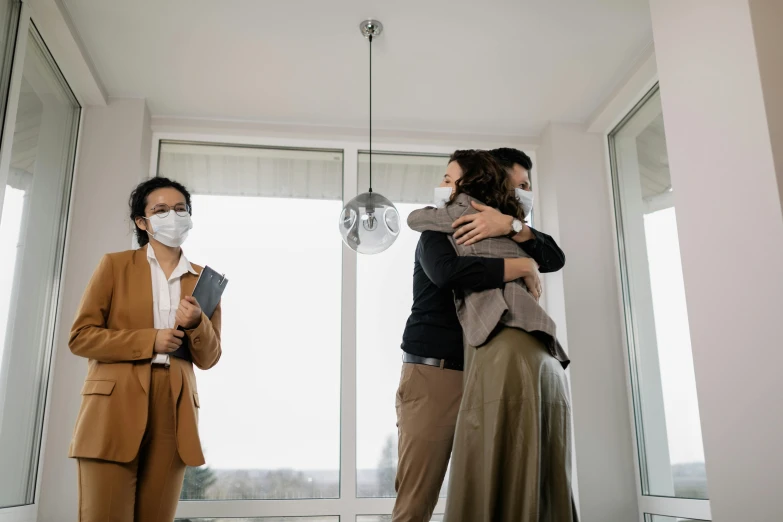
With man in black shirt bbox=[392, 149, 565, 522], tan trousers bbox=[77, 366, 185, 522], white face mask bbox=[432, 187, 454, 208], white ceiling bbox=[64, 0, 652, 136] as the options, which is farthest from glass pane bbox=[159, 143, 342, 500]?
white face mask bbox=[432, 187, 454, 208]

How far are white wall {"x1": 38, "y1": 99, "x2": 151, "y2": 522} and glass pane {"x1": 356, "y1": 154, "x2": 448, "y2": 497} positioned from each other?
1200 mm

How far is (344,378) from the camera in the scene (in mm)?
3379

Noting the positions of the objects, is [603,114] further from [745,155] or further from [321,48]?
[745,155]

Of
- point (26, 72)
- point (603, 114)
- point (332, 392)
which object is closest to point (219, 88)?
point (26, 72)

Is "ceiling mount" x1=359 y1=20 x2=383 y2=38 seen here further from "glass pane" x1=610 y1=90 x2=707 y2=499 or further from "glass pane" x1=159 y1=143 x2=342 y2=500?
"glass pane" x1=610 y1=90 x2=707 y2=499

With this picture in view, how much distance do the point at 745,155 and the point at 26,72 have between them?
256 centimetres

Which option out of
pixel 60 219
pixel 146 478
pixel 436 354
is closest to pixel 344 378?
pixel 60 219

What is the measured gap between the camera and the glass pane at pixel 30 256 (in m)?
2.49

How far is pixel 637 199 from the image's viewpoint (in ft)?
10.8

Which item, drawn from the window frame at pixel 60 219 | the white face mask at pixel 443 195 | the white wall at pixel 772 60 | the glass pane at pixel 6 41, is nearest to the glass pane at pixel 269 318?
the window frame at pixel 60 219

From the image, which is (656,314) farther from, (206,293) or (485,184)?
(206,293)

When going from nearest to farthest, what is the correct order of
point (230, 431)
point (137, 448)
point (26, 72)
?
point (137, 448) < point (26, 72) < point (230, 431)

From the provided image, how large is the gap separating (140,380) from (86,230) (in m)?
1.65

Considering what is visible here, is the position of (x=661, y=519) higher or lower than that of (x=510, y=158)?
lower
